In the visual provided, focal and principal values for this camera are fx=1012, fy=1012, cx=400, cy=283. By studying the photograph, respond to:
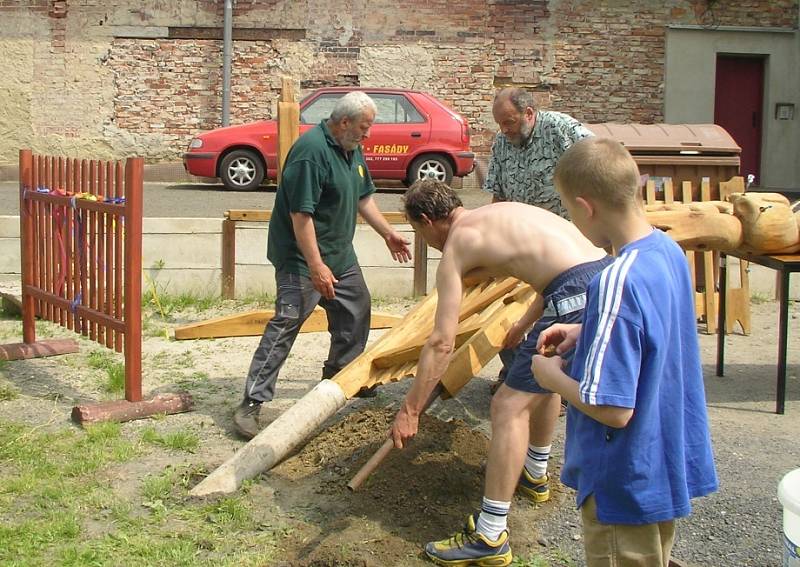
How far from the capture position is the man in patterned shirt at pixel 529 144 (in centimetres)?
530

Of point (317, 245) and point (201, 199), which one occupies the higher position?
point (317, 245)

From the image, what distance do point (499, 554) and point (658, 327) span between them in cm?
163

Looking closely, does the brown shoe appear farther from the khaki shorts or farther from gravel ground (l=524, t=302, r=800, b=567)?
the khaki shorts

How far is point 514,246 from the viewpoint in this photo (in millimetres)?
3711

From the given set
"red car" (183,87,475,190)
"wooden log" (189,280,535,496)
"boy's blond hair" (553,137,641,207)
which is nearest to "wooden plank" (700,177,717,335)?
"wooden log" (189,280,535,496)

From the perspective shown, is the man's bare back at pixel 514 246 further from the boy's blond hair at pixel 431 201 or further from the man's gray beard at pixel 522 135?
the man's gray beard at pixel 522 135

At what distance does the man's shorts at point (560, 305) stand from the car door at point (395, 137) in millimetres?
11227

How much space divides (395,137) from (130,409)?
1010 centimetres

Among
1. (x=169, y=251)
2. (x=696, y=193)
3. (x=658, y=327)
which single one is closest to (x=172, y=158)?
(x=169, y=251)

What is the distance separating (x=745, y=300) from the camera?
7.75 metres

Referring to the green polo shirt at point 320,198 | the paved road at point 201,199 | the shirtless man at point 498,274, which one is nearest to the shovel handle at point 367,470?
the shirtless man at point 498,274

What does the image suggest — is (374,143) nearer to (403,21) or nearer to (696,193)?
(403,21)

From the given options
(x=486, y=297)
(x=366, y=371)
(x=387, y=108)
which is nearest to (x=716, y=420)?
(x=486, y=297)

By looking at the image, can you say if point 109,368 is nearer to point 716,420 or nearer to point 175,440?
point 175,440
